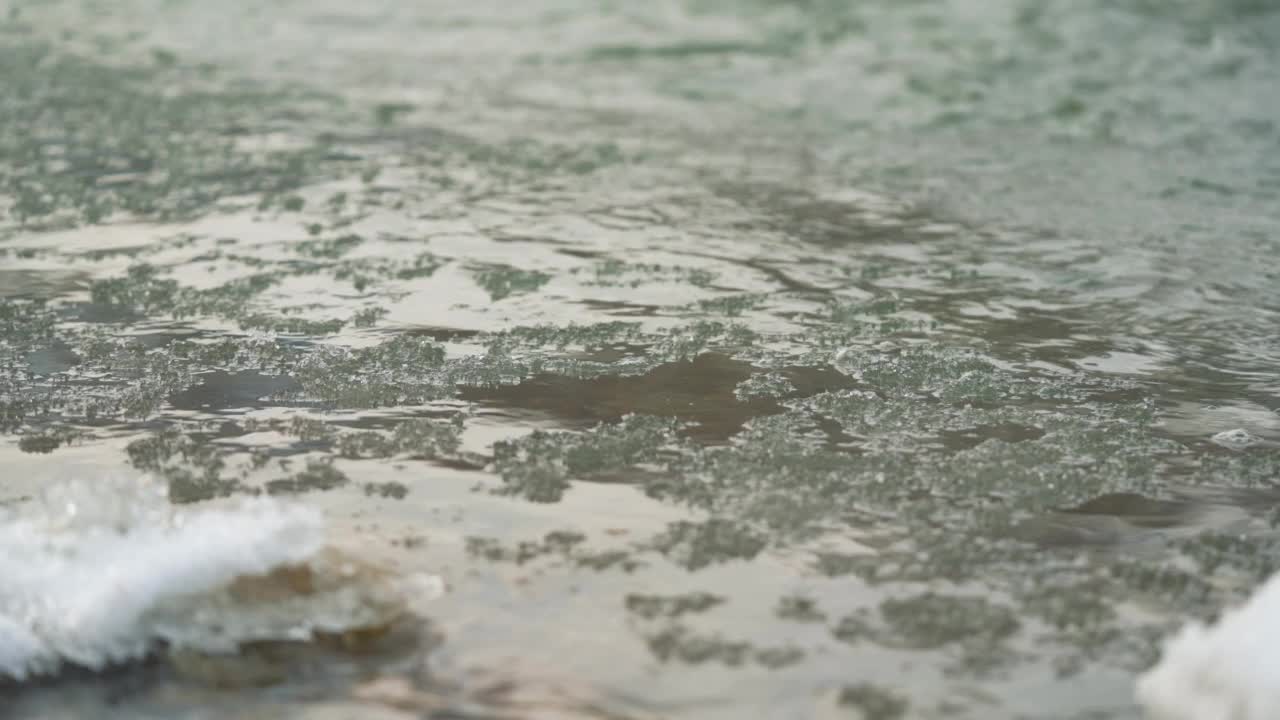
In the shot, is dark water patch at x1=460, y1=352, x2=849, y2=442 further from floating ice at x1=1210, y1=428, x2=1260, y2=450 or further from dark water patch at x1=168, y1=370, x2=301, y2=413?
floating ice at x1=1210, y1=428, x2=1260, y2=450

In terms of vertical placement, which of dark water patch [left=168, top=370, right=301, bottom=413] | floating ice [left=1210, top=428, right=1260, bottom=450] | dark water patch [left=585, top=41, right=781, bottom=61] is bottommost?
floating ice [left=1210, top=428, right=1260, bottom=450]

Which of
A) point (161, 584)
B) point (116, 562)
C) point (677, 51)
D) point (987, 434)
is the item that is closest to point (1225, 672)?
point (987, 434)

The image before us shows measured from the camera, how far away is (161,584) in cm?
281

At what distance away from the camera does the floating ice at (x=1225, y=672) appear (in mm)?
2381

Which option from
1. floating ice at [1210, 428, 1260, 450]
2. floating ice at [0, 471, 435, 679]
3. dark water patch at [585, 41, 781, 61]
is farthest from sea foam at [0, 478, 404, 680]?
dark water patch at [585, 41, 781, 61]

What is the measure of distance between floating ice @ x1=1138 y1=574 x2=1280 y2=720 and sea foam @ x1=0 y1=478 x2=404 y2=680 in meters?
1.33

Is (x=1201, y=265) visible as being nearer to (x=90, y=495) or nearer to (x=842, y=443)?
(x=842, y=443)

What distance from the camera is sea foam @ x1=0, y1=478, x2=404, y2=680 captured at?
273 centimetres

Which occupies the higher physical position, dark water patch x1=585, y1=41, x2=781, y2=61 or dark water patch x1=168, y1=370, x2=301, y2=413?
dark water patch x1=585, y1=41, x2=781, y2=61

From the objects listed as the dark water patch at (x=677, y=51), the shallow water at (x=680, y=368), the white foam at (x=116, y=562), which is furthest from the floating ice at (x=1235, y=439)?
the dark water patch at (x=677, y=51)

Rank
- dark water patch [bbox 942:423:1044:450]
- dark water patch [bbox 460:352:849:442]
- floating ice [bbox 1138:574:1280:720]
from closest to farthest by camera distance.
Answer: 1. floating ice [bbox 1138:574:1280:720]
2. dark water patch [bbox 942:423:1044:450]
3. dark water patch [bbox 460:352:849:442]

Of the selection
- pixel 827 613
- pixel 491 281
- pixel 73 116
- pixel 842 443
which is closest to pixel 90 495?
pixel 827 613

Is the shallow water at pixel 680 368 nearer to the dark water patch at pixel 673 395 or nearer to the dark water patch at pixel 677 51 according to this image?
the dark water patch at pixel 673 395

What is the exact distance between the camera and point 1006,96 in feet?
28.5
